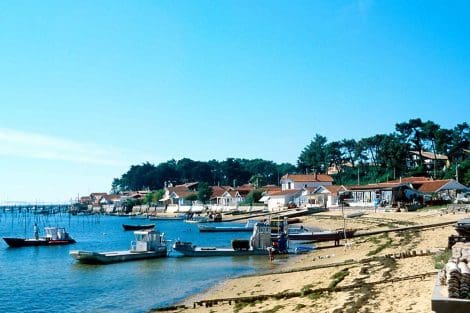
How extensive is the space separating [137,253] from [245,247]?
9365 mm

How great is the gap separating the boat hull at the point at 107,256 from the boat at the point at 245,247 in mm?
2405

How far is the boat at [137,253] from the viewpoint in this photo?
40.8m

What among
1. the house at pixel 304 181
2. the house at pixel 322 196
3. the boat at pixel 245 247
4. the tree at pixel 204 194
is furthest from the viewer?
the tree at pixel 204 194

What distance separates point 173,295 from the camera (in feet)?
91.5

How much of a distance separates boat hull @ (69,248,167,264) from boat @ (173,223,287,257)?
2405mm

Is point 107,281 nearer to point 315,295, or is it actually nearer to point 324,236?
point 315,295

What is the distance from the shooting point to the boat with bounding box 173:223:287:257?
4347 centimetres

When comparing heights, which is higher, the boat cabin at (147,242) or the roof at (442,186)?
the roof at (442,186)

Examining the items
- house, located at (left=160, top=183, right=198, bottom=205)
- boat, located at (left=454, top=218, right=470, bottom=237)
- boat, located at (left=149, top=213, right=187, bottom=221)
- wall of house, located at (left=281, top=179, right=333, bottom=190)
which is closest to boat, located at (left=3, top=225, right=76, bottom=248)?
boat, located at (left=454, top=218, right=470, bottom=237)

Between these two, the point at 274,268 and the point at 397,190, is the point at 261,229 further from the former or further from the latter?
the point at 397,190

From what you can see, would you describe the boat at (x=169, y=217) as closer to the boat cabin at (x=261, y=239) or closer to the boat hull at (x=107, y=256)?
the boat cabin at (x=261, y=239)

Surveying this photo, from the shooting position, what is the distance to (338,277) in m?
23.2

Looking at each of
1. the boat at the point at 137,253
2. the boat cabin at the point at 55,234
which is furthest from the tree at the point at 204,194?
the boat at the point at 137,253

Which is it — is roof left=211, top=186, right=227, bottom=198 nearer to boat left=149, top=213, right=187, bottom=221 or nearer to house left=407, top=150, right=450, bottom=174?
boat left=149, top=213, right=187, bottom=221
